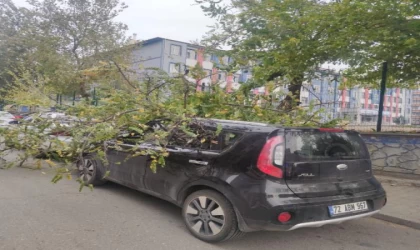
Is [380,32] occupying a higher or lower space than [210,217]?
higher

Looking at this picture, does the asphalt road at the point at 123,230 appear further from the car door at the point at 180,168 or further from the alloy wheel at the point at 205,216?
the car door at the point at 180,168

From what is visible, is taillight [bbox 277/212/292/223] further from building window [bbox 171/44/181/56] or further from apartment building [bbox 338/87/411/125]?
building window [bbox 171/44/181/56]

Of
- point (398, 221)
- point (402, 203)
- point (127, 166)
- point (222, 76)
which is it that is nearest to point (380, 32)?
point (402, 203)

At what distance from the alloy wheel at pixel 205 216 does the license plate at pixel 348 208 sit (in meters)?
1.16

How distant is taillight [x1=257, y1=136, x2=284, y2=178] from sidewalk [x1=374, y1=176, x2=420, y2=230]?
2.67 meters

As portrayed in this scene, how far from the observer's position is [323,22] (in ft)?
23.1

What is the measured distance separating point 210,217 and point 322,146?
1.48m

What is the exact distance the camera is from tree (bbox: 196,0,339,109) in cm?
730

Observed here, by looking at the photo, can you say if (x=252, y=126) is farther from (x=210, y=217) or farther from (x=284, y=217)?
(x=210, y=217)

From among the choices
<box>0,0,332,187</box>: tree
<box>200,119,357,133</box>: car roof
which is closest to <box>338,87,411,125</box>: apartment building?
<box>0,0,332,187</box>: tree

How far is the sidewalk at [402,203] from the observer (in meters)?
5.09

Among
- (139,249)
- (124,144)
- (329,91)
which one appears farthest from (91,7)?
(139,249)

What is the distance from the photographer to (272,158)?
3.56 meters

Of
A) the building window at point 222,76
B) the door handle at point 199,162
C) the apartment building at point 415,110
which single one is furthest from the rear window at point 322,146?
the apartment building at point 415,110
